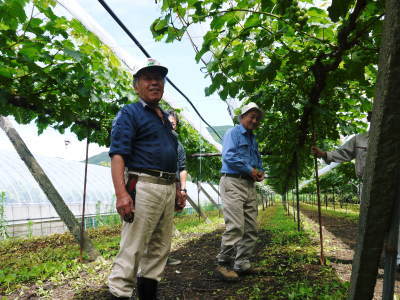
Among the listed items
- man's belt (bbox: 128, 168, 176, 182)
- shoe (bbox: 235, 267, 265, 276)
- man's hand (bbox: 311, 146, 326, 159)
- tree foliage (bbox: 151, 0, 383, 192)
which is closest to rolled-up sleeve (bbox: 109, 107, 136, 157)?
man's belt (bbox: 128, 168, 176, 182)

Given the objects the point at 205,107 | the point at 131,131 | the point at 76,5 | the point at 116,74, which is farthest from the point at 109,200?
the point at 131,131

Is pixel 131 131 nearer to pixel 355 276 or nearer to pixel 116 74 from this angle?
pixel 355 276

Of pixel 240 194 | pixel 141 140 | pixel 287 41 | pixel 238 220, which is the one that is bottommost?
pixel 238 220

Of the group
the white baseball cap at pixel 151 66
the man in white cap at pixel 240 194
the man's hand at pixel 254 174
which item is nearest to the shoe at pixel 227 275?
the man in white cap at pixel 240 194

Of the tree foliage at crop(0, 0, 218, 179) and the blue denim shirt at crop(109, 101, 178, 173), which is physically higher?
the tree foliage at crop(0, 0, 218, 179)

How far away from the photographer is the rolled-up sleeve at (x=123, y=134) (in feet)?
7.51

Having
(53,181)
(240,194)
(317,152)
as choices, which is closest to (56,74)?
(240,194)

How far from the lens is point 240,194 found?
382cm

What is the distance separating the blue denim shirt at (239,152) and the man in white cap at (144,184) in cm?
126

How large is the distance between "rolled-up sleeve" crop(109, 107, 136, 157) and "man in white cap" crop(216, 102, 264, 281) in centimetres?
172

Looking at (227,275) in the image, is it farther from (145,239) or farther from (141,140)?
(141,140)

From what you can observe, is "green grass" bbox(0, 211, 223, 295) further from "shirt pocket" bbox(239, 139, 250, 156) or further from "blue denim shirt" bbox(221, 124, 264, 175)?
"shirt pocket" bbox(239, 139, 250, 156)

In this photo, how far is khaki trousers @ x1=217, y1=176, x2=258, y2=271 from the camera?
3.73 meters

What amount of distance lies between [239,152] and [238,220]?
76 cm
